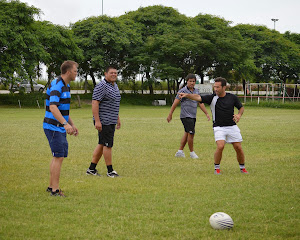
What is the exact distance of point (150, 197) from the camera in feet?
22.9

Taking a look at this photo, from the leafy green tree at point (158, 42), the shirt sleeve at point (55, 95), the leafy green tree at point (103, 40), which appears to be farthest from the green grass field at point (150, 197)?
the leafy green tree at point (103, 40)

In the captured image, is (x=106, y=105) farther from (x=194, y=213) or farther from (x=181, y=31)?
(x=181, y=31)

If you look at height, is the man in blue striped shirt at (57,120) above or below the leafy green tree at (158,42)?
below

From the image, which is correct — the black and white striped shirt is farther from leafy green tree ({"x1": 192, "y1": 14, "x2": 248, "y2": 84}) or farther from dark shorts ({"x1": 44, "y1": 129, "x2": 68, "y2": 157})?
leafy green tree ({"x1": 192, "y1": 14, "x2": 248, "y2": 84})

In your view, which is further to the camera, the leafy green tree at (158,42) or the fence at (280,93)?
the fence at (280,93)

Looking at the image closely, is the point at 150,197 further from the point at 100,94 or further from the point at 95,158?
the point at 100,94

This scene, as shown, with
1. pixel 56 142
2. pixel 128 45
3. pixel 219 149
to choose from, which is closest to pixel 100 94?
pixel 56 142

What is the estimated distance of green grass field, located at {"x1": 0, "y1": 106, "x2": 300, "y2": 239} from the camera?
537cm

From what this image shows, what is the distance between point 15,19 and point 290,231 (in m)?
39.4

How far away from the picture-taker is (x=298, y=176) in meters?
8.77

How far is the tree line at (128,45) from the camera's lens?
135ft

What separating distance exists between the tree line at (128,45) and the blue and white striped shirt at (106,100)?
108 feet

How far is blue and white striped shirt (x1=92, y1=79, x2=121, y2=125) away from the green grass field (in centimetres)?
112

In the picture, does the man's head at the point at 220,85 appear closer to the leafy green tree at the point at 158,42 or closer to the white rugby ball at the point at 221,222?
the white rugby ball at the point at 221,222
